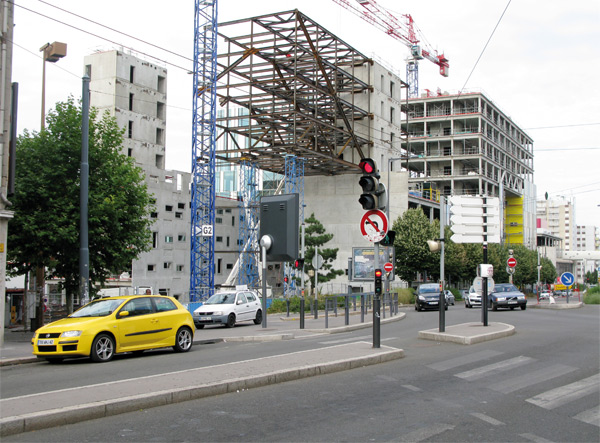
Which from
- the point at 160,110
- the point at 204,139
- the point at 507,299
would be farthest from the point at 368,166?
the point at 160,110

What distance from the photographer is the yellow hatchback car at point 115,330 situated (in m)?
12.5

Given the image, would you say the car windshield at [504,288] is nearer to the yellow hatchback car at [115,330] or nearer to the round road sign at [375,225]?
the yellow hatchback car at [115,330]

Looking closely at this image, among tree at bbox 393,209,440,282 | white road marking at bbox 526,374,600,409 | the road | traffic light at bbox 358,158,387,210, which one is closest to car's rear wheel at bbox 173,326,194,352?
the road

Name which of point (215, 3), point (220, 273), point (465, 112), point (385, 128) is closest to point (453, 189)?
point (465, 112)

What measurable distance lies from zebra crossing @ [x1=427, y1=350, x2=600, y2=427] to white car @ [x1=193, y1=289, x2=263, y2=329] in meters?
14.7

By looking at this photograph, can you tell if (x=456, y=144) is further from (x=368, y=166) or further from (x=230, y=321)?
(x=368, y=166)

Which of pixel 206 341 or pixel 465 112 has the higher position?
pixel 465 112

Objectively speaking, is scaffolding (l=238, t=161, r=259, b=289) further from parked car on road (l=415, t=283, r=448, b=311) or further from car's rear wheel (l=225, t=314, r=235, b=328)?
car's rear wheel (l=225, t=314, r=235, b=328)

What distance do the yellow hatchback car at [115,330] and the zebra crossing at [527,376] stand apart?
20.7ft

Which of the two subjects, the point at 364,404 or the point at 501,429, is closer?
the point at 501,429

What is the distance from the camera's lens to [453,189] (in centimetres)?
8938

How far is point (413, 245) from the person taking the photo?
2181 inches

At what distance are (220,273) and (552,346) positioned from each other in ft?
207

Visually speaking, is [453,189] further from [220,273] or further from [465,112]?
[220,273]
